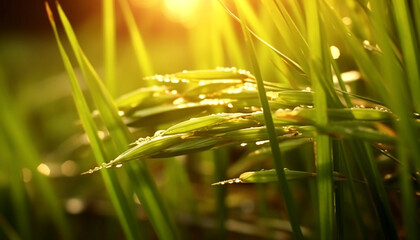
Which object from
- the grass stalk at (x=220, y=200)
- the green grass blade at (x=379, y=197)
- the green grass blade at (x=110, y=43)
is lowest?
the grass stalk at (x=220, y=200)

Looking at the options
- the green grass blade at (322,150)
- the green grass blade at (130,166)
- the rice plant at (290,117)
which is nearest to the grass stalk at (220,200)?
the rice plant at (290,117)

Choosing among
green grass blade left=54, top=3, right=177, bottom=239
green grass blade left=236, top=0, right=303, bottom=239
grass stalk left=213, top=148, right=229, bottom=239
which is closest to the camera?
green grass blade left=236, top=0, right=303, bottom=239

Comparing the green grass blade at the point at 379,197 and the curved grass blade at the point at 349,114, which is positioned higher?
the curved grass blade at the point at 349,114

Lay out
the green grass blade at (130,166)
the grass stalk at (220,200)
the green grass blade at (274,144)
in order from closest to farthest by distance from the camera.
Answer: the green grass blade at (274,144)
the green grass blade at (130,166)
the grass stalk at (220,200)

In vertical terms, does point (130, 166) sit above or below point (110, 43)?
below

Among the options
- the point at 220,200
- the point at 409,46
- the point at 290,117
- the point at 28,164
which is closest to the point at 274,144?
the point at 290,117

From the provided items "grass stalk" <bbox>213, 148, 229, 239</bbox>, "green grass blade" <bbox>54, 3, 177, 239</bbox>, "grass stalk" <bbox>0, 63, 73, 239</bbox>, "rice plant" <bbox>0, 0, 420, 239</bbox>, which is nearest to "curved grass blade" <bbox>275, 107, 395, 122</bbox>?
"rice plant" <bbox>0, 0, 420, 239</bbox>

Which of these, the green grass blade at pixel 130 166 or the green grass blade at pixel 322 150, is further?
the green grass blade at pixel 130 166

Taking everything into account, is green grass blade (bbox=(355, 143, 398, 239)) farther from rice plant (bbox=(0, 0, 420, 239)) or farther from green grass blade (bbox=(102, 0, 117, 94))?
green grass blade (bbox=(102, 0, 117, 94))

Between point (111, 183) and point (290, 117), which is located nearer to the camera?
point (290, 117)

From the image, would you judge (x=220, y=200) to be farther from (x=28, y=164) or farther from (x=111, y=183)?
(x=28, y=164)

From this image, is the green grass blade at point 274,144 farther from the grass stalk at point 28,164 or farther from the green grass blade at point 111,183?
the grass stalk at point 28,164

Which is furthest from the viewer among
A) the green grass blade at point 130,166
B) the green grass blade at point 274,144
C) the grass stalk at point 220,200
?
the grass stalk at point 220,200
